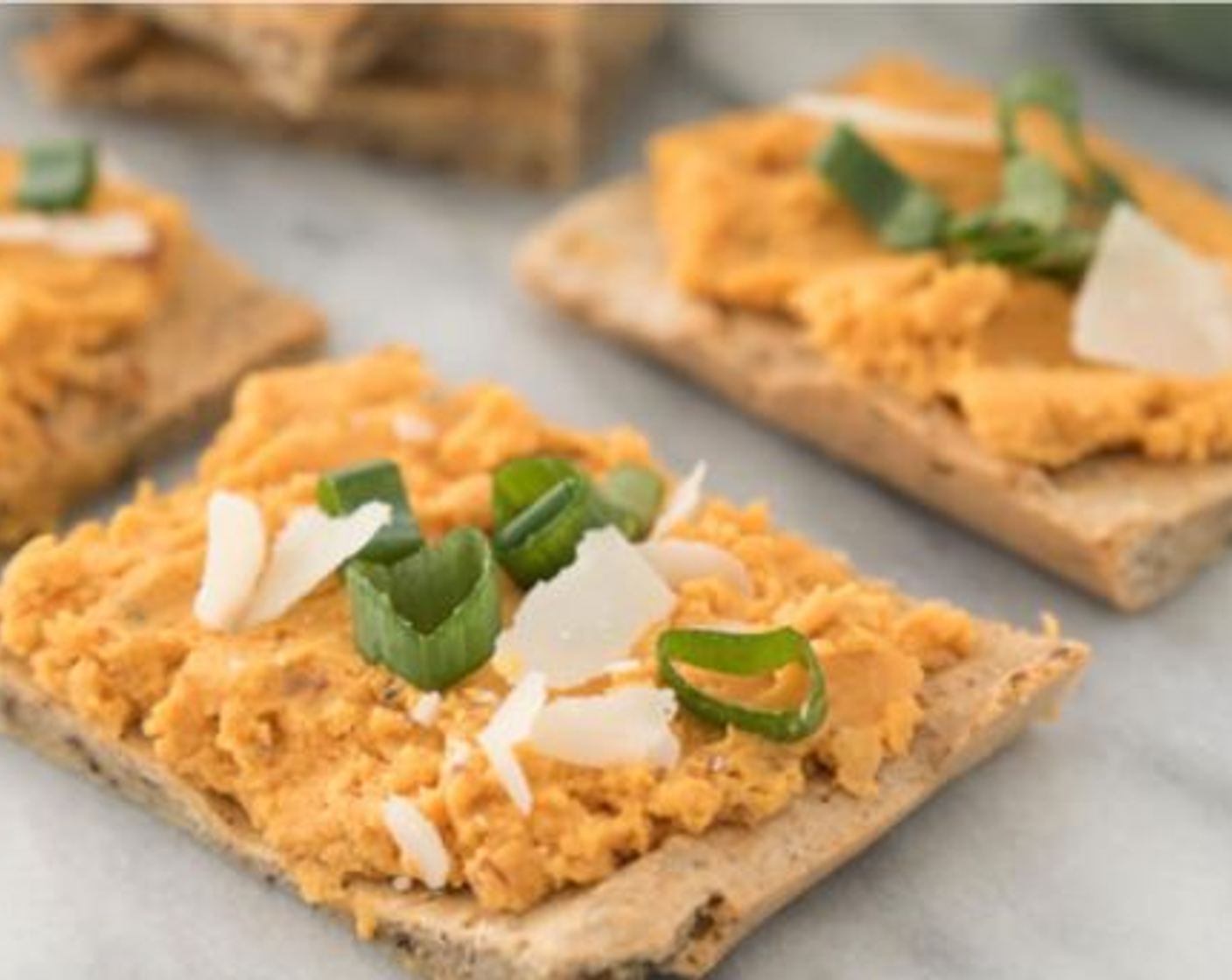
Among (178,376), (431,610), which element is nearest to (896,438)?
(431,610)

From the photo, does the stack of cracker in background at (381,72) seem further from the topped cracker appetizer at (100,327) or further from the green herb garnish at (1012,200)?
the green herb garnish at (1012,200)

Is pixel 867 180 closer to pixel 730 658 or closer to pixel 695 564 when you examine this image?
pixel 695 564

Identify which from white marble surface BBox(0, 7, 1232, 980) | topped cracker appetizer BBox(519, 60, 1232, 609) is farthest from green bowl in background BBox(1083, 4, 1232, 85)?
topped cracker appetizer BBox(519, 60, 1232, 609)

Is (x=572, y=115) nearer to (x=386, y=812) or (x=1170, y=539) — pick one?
(x=1170, y=539)

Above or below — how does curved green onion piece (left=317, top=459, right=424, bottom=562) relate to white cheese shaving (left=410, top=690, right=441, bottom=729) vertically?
above

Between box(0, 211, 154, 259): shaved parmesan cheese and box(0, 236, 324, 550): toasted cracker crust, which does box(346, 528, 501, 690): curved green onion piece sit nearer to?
box(0, 236, 324, 550): toasted cracker crust
